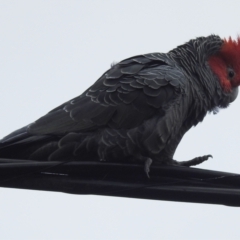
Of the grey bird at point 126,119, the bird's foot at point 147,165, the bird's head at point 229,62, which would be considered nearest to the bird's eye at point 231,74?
the bird's head at point 229,62

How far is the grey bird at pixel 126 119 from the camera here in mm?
5035

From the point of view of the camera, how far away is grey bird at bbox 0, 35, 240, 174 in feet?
16.5

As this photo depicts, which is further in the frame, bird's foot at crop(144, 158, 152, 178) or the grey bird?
the grey bird

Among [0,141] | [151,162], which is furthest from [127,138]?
[0,141]

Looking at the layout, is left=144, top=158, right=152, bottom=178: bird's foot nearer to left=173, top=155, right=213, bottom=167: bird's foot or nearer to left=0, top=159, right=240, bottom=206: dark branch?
left=0, top=159, right=240, bottom=206: dark branch

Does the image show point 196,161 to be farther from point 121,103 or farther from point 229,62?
point 229,62

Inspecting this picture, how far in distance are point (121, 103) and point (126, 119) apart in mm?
168

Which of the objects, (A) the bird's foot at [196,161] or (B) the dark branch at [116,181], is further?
(A) the bird's foot at [196,161]

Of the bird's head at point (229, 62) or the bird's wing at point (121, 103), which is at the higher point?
the bird's head at point (229, 62)

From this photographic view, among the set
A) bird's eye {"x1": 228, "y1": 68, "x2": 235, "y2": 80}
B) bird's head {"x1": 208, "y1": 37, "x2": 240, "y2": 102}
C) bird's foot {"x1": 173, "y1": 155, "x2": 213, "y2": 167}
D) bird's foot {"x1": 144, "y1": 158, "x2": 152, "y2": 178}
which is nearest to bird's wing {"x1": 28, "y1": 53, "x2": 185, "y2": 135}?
bird's foot {"x1": 144, "y1": 158, "x2": 152, "y2": 178}

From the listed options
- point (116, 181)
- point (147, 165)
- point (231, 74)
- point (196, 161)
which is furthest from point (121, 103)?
point (231, 74)

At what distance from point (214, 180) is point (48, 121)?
1699 mm

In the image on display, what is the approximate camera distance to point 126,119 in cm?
515

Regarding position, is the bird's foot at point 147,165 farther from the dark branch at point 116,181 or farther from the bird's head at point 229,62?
the bird's head at point 229,62
